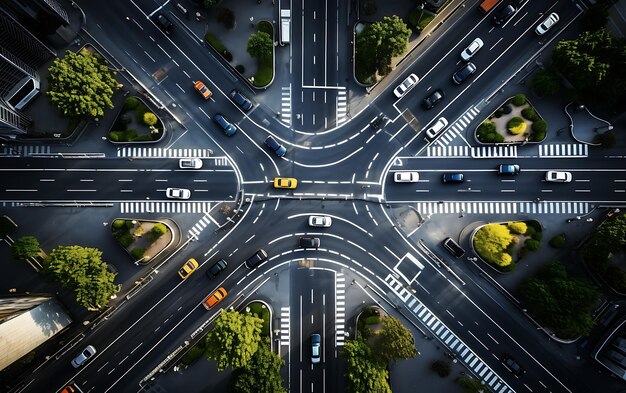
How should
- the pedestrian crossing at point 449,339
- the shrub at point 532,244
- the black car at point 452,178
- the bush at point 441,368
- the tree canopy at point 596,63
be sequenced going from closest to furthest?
1. the tree canopy at point 596,63
2. the bush at point 441,368
3. the shrub at point 532,244
4. the pedestrian crossing at point 449,339
5. the black car at point 452,178

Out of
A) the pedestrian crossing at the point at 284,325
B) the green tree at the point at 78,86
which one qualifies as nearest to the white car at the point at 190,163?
the green tree at the point at 78,86

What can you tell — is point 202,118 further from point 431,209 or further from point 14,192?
point 431,209

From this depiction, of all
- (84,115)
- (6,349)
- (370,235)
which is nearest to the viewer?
(6,349)

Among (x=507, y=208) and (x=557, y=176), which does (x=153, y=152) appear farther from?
(x=557, y=176)

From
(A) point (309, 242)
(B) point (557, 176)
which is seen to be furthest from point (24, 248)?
(B) point (557, 176)

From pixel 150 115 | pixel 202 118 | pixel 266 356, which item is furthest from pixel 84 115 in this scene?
pixel 266 356

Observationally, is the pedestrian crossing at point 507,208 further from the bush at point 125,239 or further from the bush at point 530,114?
the bush at point 125,239
